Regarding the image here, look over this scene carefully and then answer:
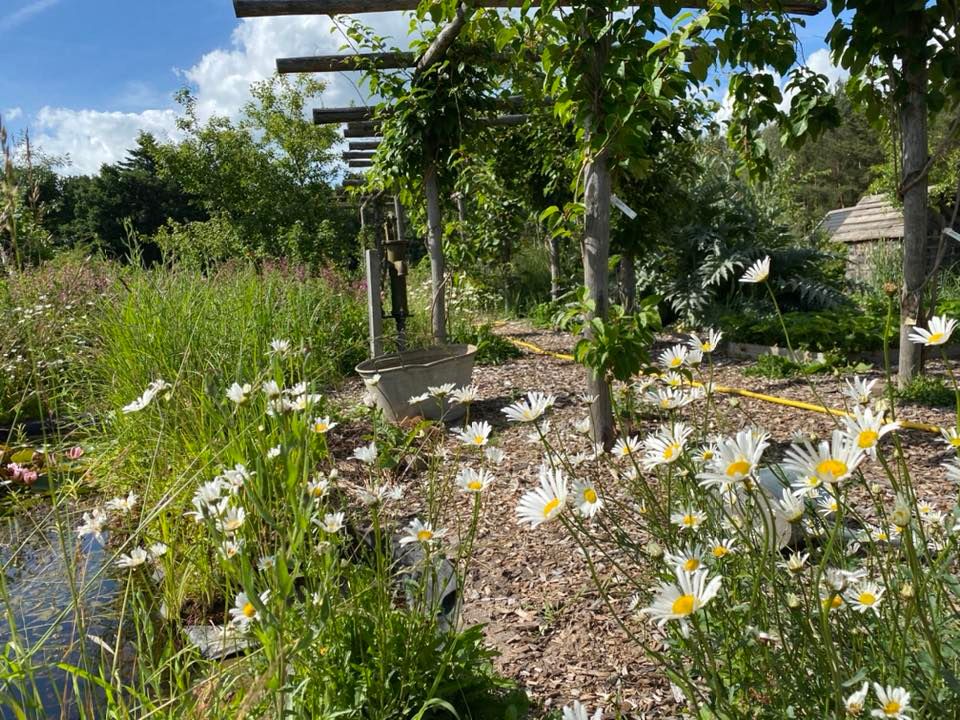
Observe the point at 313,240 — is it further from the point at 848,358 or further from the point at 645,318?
the point at 645,318

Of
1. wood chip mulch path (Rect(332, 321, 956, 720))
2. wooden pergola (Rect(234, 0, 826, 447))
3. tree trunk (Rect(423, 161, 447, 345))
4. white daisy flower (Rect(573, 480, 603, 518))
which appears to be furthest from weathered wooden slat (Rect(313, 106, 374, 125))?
white daisy flower (Rect(573, 480, 603, 518))

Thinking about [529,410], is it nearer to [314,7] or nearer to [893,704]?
[893,704]

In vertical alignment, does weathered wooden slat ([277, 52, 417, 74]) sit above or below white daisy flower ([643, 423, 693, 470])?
above

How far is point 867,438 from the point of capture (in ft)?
2.53

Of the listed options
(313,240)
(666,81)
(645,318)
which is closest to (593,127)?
(666,81)

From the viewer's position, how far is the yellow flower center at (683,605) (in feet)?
2.32

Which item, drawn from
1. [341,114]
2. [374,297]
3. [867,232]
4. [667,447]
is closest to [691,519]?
[667,447]

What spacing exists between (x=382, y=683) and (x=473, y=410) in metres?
3.20

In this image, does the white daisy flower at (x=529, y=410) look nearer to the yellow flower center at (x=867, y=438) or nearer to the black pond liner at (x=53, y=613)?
the yellow flower center at (x=867, y=438)

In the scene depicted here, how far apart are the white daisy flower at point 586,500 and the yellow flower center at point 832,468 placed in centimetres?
27

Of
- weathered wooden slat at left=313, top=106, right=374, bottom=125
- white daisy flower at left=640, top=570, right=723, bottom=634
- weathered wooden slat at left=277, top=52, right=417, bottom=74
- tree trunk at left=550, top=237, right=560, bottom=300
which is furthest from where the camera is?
tree trunk at left=550, top=237, right=560, bottom=300

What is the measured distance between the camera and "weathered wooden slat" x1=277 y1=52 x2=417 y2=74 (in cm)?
508

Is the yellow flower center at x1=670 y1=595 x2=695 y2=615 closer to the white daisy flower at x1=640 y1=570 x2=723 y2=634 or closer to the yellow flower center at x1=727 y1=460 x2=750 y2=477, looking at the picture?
the white daisy flower at x1=640 y1=570 x2=723 y2=634

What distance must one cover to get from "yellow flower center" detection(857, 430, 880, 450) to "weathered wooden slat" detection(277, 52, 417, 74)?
4.99 meters
